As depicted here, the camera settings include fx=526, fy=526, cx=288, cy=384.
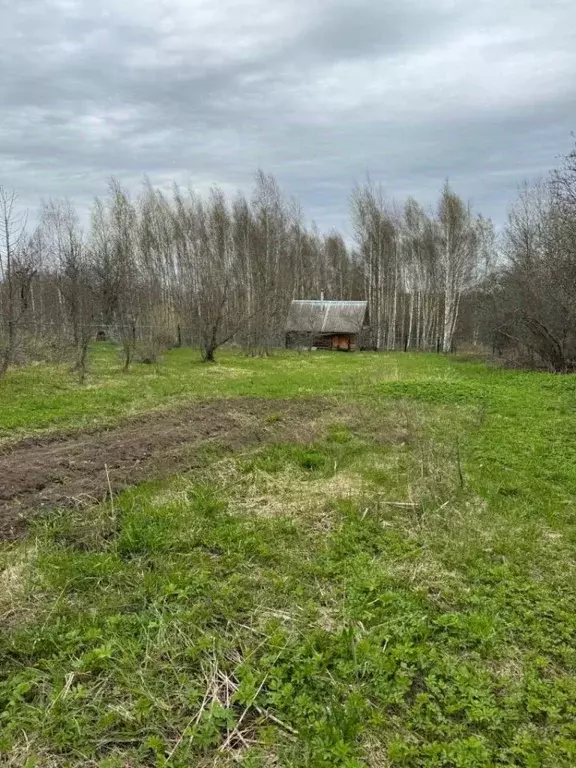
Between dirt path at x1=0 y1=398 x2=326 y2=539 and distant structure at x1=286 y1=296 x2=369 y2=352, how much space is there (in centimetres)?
2764

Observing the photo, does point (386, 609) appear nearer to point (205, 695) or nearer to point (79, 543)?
point (205, 695)

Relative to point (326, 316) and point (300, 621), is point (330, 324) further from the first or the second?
point (300, 621)

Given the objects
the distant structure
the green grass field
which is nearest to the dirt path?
the green grass field

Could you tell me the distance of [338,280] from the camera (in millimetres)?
47875

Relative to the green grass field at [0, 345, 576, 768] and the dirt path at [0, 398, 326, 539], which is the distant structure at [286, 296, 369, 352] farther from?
the green grass field at [0, 345, 576, 768]

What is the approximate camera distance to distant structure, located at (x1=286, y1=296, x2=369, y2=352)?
124 ft

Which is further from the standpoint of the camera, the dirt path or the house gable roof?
the house gable roof

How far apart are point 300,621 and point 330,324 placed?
35495mm

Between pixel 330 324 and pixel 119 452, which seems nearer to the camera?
pixel 119 452

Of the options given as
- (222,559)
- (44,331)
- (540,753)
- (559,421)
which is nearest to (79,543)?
(222,559)

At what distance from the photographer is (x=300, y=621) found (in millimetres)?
3334

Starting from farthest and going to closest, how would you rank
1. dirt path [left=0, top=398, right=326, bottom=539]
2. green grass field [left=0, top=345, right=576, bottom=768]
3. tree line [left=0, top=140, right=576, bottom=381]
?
tree line [left=0, top=140, right=576, bottom=381] → dirt path [left=0, top=398, right=326, bottom=539] → green grass field [left=0, top=345, right=576, bottom=768]

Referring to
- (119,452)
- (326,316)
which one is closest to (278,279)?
(326,316)

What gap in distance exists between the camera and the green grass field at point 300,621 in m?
2.50
